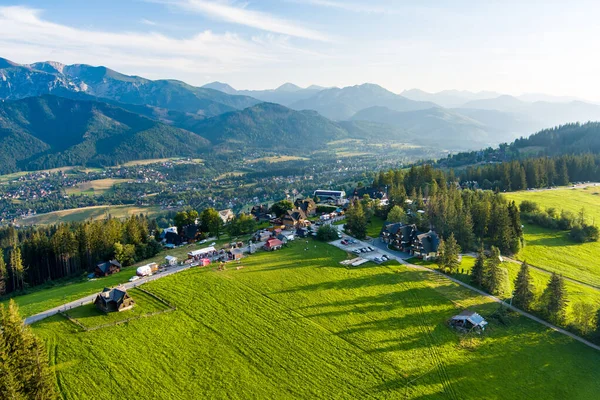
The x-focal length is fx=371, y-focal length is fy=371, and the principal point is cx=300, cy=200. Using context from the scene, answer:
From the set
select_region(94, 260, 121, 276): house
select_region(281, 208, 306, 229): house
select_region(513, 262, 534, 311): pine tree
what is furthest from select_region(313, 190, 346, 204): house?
select_region(513, 262, 534, 311): pine tree

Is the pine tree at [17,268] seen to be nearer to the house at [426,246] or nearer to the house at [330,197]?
the house at [426,246]

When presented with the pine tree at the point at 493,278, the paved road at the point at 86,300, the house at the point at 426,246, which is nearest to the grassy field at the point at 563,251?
the house at the point at 426,246

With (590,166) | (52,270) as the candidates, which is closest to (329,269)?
(52,270)

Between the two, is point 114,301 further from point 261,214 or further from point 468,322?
point 261,214

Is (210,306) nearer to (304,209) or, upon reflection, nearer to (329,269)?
(329,269)

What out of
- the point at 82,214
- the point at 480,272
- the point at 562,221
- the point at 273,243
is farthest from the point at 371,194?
the point at 82,214
